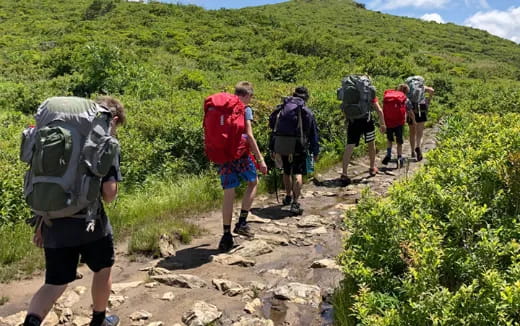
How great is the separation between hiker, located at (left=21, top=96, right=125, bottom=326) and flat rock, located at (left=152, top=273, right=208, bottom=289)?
146 cm

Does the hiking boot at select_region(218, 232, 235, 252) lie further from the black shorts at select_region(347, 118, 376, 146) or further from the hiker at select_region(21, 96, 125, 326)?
the black shorts at select_region(347, 118, 376, 146)

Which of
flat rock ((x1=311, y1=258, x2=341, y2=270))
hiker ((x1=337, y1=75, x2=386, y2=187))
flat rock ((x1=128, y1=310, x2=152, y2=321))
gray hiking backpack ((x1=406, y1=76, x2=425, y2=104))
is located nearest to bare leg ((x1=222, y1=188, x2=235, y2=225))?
flat rock ((x1=311, y1=258, x2=341, y2=270))

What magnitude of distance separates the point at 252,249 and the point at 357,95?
4.25 m

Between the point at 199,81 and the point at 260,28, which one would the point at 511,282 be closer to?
the point at 199,81

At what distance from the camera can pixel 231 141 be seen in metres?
5.38

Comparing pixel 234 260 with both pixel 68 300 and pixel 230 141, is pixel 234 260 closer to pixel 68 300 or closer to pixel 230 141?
pixel 230 141

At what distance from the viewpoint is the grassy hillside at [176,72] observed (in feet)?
25.6

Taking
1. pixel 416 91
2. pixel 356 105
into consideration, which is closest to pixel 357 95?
pixel 356 105

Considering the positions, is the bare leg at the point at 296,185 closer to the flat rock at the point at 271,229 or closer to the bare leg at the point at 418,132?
the flat rock at the point at 271,229

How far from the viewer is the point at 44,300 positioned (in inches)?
125

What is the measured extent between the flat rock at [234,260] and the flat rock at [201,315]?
3.59 feet

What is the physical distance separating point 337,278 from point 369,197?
1051 millimetres

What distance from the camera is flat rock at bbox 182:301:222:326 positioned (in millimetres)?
3939

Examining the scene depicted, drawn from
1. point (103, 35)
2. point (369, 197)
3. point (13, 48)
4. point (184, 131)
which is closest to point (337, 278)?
point (369, 197)
